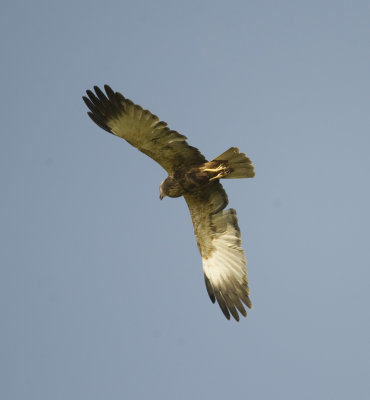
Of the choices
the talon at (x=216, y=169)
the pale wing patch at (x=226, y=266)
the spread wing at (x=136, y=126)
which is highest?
the spread wing at (x=136, y=126)

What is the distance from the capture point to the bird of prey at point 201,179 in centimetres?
846

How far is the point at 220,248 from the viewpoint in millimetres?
10008

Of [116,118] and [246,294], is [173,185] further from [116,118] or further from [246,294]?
[246,294]

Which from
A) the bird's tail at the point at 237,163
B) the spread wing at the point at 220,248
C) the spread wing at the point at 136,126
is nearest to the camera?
the spread wing at the point at 136,126

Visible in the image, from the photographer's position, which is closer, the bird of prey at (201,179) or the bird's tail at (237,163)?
the bird of prey at (201,179)

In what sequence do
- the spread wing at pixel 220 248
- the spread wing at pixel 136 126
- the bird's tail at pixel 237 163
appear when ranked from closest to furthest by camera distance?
the spread wing at pixel 136 126 → the bird's tail at pixel 237 163 → the spread wing at pixel 220 248

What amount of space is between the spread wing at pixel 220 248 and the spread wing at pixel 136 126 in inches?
39.7

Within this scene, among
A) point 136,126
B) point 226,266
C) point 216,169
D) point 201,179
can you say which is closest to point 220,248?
point 226,266

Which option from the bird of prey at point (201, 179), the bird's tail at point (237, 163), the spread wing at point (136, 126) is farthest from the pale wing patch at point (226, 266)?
the spread wing at point (136, 126)

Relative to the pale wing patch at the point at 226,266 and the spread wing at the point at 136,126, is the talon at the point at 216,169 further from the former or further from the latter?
the pale wing patch at the point at 226,266

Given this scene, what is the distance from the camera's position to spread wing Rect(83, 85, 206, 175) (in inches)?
328

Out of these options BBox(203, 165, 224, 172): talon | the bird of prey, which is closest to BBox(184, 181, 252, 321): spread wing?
the bird of prey

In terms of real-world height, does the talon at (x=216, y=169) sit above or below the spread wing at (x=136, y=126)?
below

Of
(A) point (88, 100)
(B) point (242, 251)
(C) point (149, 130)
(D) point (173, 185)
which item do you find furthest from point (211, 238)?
(A) point (88, 100)
